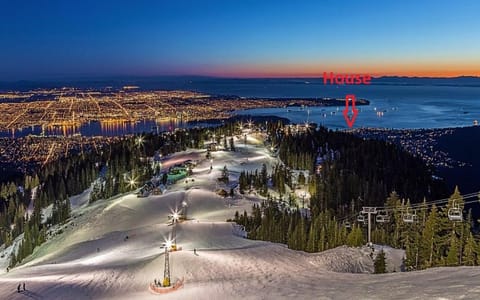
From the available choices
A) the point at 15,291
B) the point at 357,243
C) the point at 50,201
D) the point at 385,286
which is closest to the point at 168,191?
the point at 50,201

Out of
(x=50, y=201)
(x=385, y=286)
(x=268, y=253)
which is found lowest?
(x=50, y=201)

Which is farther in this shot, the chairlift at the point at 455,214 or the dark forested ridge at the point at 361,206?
the dark forested ridge at the point at 361,206

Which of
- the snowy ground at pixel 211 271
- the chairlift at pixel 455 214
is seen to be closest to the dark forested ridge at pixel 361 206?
the chairlift at pixel 455 214

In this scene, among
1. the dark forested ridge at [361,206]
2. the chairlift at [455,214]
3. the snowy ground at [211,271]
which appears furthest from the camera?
the dark forested ridge at [361,206]

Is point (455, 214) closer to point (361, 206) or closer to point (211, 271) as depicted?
point (211, 271)

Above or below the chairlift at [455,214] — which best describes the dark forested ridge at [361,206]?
below

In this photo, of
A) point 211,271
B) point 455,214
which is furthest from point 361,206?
point 211,271

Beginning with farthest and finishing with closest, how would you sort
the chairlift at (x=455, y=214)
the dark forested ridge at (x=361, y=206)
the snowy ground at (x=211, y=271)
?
the dark forested ridge at (x=361, y=206) < the chairlift at (x=455, y=214) < the snowy ground at (x=211, y=271)

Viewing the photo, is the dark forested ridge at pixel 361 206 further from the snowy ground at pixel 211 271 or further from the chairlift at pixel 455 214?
the snowy ground at pixel 211 271

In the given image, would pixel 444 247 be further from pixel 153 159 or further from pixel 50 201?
pixel 153 159
